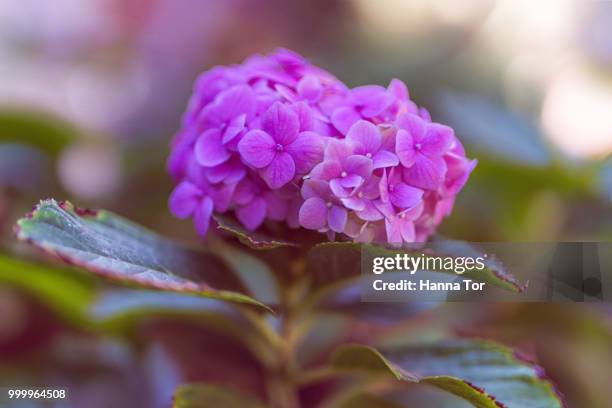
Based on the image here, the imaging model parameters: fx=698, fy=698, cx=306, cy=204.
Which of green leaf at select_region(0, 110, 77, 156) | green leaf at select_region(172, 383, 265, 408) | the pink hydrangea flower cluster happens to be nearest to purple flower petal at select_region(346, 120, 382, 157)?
the pink hydrangea flower cluster

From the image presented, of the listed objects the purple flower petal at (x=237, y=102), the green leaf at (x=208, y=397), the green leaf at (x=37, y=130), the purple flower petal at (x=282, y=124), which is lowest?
the green leaf at (x=208, y=397)

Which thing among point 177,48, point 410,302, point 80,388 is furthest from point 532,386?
point 177,48

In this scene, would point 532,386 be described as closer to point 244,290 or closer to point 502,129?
point 244,290

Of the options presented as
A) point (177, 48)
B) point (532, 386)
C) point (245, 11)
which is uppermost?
point (245, 11)

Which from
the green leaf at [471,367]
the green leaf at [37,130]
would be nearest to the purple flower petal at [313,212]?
the green leaf at [471,367]

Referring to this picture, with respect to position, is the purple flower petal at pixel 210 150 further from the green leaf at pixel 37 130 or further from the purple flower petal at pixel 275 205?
the green leaf at pixel 37 130

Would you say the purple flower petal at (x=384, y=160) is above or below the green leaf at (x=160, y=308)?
above
